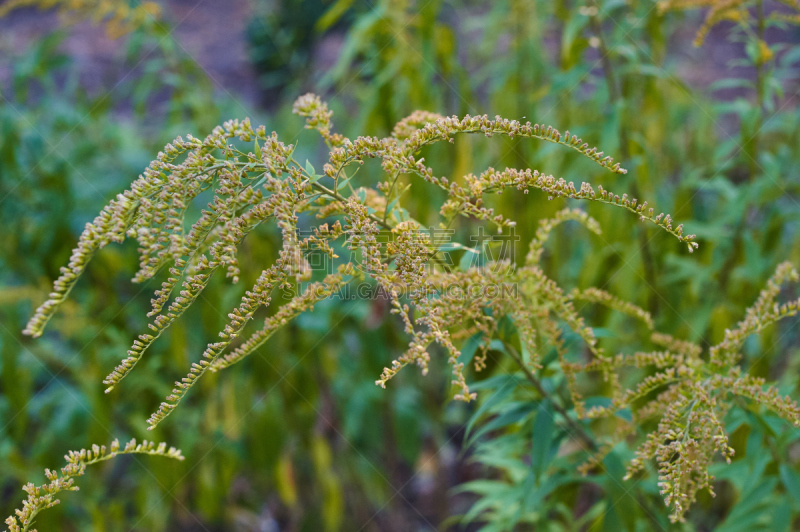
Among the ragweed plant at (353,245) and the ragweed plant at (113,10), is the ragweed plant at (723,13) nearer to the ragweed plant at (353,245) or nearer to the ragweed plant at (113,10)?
the ragweed plant at (353,245)

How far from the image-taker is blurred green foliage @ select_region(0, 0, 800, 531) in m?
1.88

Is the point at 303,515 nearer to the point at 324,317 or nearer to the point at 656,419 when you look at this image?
the point at 324,317

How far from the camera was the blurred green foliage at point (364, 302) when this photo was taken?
1.88 m

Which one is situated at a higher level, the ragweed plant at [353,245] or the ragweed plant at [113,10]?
the ragweed plant at [113,10]

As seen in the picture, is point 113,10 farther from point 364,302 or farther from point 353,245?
point 353,245

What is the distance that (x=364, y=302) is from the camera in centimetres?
232

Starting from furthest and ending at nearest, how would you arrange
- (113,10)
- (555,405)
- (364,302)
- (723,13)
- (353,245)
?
(364,302) < (113,10) < (723,13) < (555,405) < (353,245)

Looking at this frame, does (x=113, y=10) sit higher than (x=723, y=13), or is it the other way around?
(x=113, y=10)

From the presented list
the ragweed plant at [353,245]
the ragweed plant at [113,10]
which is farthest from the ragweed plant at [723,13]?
the ragweed plant at [113,10]

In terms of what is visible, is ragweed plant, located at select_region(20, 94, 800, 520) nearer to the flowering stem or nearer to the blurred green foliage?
the flowering stem

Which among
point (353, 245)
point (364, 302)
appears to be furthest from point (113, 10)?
point (353, 245)

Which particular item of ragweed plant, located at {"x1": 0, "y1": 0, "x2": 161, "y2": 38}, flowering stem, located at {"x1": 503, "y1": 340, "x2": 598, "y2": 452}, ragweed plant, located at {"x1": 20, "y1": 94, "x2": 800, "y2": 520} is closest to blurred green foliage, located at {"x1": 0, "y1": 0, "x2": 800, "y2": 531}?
ragweed plant, located at {"x1": 0, "y1": 0, "x2": 161, "y2": 38}

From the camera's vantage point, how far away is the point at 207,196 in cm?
267

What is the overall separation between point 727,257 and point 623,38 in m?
0.83
